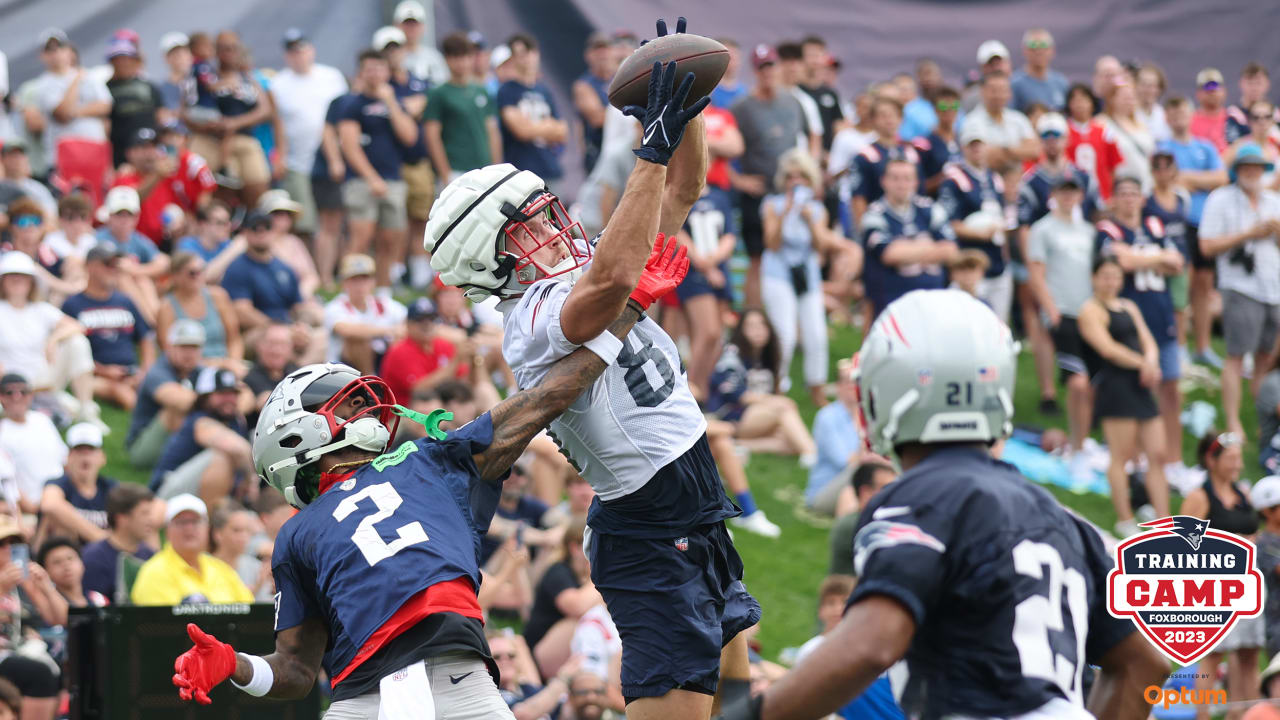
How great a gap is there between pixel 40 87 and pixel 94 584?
6.94 metres

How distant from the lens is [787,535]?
39.8 ft

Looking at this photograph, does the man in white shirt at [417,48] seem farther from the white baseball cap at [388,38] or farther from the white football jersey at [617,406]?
the white football jersey at [617,406]

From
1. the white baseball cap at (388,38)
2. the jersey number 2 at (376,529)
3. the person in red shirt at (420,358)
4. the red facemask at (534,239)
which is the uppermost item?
the white baseball cap at (388,38)

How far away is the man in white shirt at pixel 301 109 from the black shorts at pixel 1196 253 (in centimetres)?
855

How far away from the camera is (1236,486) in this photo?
1066 centimetres

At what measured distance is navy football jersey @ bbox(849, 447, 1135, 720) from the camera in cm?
329

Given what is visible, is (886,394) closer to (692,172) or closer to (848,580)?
(692,172)

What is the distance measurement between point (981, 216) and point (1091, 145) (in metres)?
2.54

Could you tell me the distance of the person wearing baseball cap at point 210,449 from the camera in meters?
10.4

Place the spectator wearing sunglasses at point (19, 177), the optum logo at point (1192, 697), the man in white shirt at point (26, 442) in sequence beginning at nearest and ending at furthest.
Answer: the optum logo at point (1192, 697), the man in white shirt at point (26, 442), the spectator wearing sunglasses at point (19, 177)

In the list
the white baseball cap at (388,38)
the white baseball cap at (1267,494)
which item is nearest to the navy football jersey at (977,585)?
the white baseball cap at (1267,494)

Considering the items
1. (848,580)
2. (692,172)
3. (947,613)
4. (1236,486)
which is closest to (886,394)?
(947,613)

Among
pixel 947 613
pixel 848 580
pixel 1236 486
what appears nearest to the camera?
pixel 947 613

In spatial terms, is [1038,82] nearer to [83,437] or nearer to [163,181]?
[163,181]
